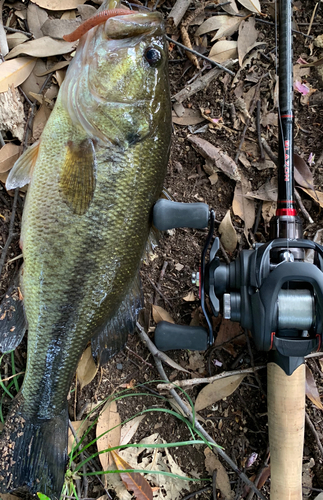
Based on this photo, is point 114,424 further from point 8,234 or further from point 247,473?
point 8,234

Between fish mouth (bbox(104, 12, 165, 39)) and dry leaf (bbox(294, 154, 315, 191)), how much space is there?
1.27m

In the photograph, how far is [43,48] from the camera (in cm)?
217

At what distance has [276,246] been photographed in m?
1.77

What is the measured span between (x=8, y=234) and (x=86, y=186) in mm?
770

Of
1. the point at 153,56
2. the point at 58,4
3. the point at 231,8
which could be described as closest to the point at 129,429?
the point at 153,56

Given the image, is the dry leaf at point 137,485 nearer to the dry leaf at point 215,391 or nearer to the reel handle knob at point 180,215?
the dry leaf at point 215,391

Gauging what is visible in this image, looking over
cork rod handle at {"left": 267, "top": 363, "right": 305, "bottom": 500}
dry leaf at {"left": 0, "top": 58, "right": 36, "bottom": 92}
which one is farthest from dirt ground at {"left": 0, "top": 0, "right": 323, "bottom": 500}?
dry leaf at {"left": 0, "top": 58, "right": 36, "bottom": 92}

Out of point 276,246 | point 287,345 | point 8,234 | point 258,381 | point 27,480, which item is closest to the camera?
point 287,345

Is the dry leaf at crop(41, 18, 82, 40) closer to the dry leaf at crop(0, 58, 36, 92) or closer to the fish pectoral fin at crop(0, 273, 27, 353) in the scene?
the dry leaf at crop(0, 58, 36, 92)

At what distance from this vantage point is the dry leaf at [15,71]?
6.91 feet

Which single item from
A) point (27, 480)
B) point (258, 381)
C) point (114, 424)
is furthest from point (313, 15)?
point (27, 480)

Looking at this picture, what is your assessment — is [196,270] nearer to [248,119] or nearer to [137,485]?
[248,119]

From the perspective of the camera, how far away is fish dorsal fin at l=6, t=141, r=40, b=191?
192 centimetres

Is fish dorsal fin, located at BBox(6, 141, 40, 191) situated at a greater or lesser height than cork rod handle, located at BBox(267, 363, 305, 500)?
greater
